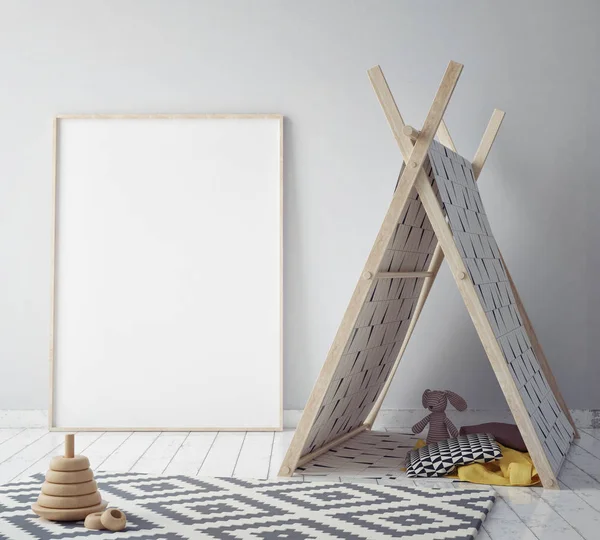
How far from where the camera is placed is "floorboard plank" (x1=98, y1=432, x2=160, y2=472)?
304cm

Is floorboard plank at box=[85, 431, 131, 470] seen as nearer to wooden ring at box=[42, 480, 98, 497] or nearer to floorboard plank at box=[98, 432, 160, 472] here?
floorboard plank at box=[98, 432, 160, 472]

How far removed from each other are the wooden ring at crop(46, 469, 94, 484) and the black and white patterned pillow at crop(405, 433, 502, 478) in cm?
122

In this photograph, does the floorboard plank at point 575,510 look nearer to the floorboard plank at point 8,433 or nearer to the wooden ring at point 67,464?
the wooden ring at point 67,464

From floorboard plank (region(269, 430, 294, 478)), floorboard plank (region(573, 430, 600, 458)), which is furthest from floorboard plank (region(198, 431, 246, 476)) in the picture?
floorboard plank (region(573, 430, 600, 458))

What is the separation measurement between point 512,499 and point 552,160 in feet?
6.43

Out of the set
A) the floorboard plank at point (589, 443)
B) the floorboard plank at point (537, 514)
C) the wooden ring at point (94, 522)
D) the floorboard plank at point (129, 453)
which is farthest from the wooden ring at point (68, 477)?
the floorboard plank at point (589, 443)

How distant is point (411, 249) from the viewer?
312 centimetres

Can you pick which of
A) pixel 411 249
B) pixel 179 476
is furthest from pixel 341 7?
pixel 179 476

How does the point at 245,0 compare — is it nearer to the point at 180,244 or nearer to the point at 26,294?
the point at 180,244

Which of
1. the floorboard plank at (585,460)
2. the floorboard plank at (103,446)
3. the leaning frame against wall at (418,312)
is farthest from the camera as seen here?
the floorboard plank at (103,446)

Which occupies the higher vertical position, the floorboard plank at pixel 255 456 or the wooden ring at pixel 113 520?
the wooden ring at pixel 113 520

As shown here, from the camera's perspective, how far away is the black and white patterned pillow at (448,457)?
2879 mm

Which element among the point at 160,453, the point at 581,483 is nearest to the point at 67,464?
the point at 160,453

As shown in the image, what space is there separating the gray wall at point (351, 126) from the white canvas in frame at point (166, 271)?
0.33 ft
